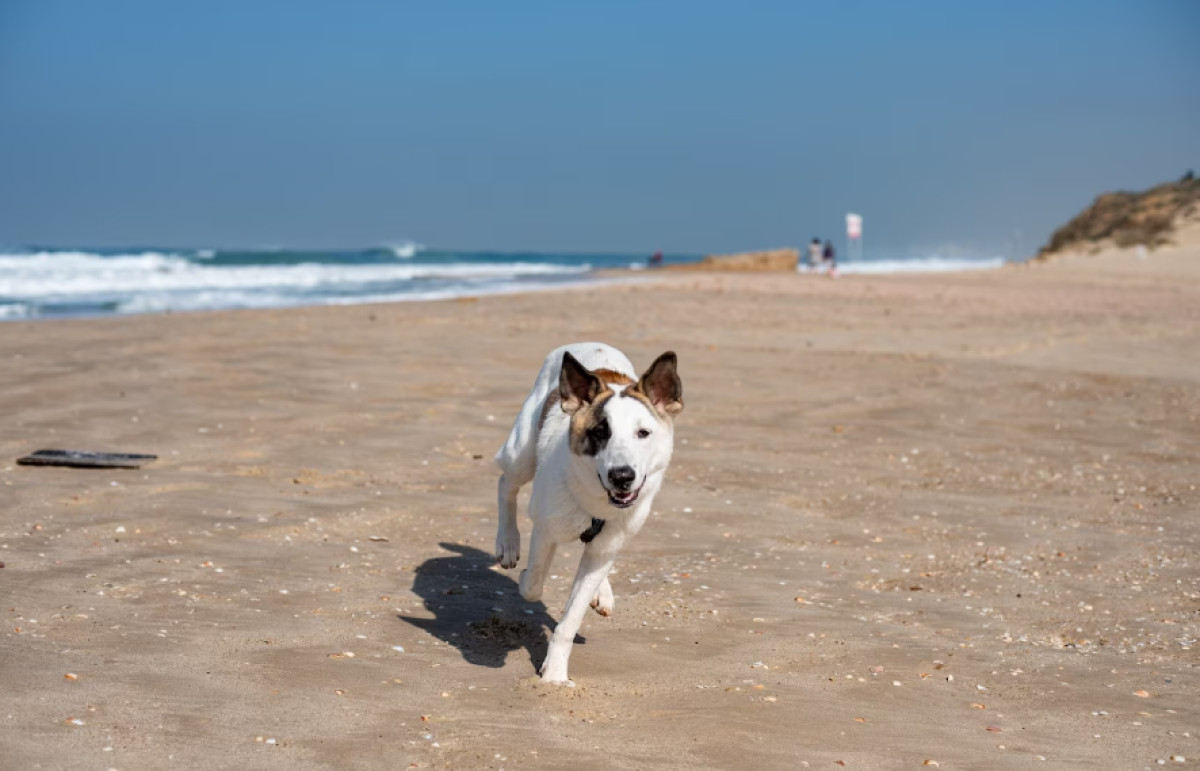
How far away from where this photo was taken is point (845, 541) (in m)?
7.66

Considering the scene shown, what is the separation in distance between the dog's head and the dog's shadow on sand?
3.85 ft

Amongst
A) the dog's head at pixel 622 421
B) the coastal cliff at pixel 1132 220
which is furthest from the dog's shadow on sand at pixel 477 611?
the coastal cliff at pixel 1132 220

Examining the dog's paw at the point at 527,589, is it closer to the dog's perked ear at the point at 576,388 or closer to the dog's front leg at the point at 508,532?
the dog's front leg at the point at 508,532

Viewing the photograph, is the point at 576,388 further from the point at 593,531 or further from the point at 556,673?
the point at 556,673

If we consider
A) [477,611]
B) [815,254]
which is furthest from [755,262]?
[477,611]

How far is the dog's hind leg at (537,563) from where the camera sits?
17.4ft

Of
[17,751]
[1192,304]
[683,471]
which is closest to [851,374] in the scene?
[683,471]

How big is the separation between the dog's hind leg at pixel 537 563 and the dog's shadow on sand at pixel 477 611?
0.31 meters

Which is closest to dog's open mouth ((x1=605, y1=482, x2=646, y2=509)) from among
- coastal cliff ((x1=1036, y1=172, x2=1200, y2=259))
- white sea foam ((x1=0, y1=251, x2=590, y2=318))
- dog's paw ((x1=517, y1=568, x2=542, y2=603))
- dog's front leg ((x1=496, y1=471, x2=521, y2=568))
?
dog's paw ((x1=517, y1=568, x2=542, y2=603))

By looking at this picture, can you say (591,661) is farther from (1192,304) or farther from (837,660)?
(1192,304)

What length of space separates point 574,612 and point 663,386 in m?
1.08

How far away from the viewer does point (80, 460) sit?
8.27 m

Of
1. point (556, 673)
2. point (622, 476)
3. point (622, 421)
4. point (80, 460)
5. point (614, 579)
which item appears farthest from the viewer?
point (80, 460)

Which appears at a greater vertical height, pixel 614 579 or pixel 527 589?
pixel 527 589
